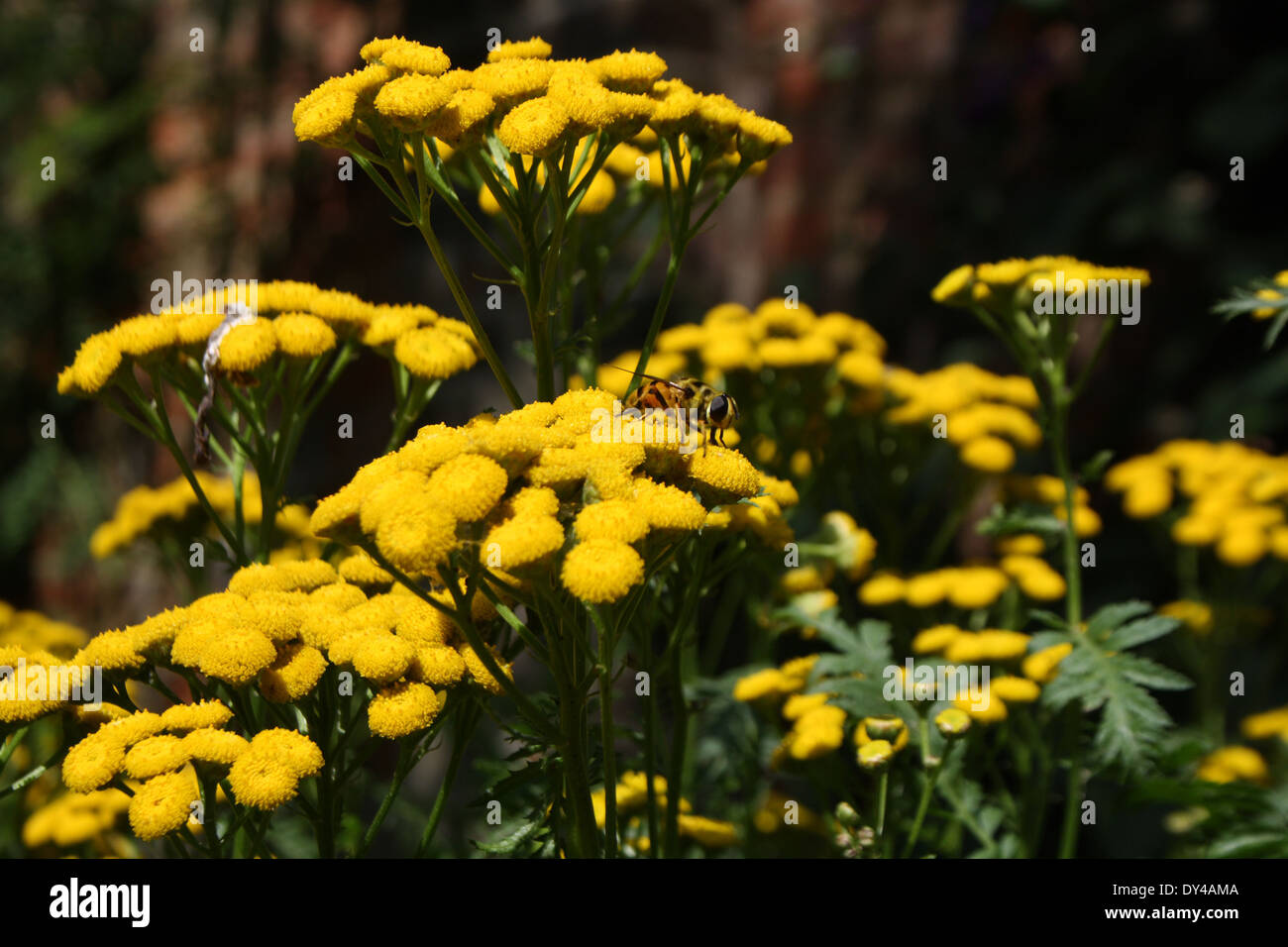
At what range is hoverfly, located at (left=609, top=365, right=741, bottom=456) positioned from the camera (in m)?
2.14

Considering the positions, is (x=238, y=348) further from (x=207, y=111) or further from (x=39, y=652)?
(x=207, y=111)

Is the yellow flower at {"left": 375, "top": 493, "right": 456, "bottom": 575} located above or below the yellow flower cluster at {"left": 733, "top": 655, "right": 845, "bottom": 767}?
above

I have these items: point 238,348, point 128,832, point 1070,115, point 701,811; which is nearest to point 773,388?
point 701,811

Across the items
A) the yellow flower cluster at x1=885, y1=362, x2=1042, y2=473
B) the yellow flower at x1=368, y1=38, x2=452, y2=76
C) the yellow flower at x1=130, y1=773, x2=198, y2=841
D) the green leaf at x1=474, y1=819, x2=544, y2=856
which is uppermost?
the yellow flower at x1=368, y1=38, x2=452, y2=76

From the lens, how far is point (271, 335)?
2.07m

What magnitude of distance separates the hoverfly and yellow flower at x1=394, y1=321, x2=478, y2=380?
0.29 meters

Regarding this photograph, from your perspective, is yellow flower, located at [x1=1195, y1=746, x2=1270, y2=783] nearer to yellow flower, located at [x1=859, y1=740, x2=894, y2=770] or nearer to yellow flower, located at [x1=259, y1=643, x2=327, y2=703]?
yellow flower, located at [x1=859, y1=740, x2=894, y2=770]

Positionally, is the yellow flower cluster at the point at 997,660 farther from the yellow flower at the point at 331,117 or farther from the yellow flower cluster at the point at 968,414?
the yellow flower at the point at 331,117

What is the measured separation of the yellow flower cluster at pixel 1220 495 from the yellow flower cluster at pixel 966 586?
78 cm

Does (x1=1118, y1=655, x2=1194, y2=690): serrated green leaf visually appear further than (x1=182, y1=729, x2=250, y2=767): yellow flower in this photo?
Yes

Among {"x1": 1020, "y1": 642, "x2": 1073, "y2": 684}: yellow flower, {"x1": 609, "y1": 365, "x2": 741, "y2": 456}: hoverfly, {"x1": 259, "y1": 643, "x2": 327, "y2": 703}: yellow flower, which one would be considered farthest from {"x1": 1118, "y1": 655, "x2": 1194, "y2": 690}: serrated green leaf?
{"x1": 259, "y1": 643, "x2": 327, "y2": 703}: yellow flower

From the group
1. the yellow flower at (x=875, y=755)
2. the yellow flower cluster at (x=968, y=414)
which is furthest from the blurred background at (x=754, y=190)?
the yellow flower at (x=875, y=755)

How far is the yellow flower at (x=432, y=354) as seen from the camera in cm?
208
